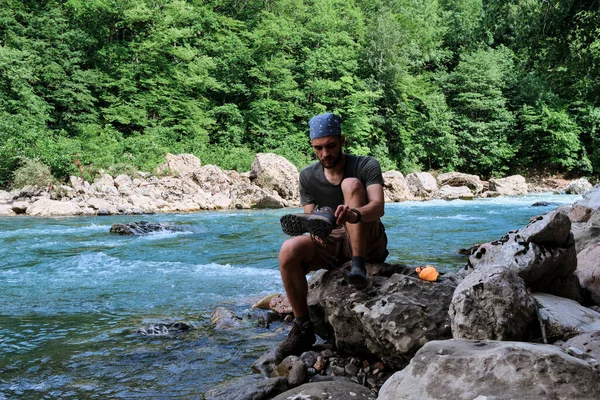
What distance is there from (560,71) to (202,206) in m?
12.8

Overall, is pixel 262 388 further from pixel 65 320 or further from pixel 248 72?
pixel 248 72

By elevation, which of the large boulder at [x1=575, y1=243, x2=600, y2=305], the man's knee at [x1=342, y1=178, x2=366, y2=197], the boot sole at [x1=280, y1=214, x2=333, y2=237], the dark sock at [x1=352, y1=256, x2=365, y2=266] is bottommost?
the large boulder at [x1=575, y1=243, x2=600, y2=305]

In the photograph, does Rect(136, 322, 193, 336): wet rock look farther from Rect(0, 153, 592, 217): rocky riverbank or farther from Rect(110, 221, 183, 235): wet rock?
Rect(0, 153, 592, 217): rocky riverbank

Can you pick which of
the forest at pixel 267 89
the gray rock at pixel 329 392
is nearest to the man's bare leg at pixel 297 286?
the gray rock at pixel 329 392

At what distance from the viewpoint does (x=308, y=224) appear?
289 cm

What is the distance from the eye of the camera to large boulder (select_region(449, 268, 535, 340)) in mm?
2408

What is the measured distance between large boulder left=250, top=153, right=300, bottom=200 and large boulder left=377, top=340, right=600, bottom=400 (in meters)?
18.2

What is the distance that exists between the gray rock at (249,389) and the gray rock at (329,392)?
146mm

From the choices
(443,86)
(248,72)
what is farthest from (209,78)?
(443,86)

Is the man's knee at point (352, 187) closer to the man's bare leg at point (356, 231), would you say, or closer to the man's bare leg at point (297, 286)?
the man's bare leg at point (356, 231)

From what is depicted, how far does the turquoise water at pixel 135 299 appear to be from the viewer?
3.10m

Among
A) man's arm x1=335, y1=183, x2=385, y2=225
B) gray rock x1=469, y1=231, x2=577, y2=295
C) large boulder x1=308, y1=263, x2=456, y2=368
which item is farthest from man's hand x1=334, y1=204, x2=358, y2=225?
gray rock x1=469, y1=231, x2=577, y2=295

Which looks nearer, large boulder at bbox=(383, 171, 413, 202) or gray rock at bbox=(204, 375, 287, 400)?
gray rock at bbox=(204, 375, 287, 400)

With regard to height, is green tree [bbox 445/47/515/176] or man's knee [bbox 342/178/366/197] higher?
green tree [bbox 445/47/515/176]
